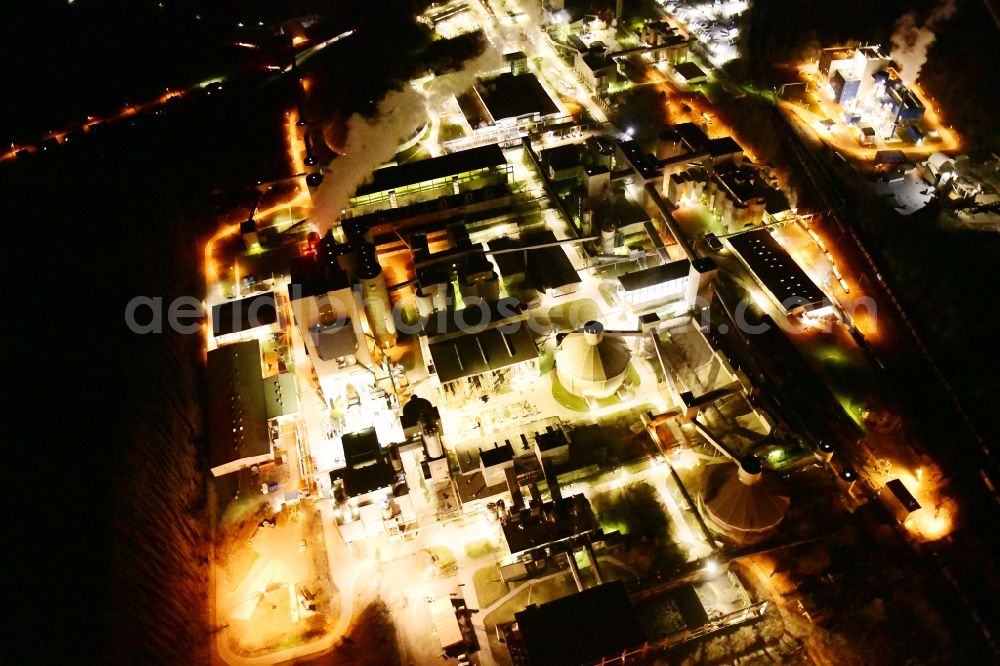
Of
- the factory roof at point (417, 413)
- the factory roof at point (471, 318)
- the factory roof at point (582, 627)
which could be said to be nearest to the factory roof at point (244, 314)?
the factory roof at point (471, 318)

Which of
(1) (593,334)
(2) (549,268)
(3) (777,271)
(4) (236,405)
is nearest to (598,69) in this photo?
(2) (549,268)

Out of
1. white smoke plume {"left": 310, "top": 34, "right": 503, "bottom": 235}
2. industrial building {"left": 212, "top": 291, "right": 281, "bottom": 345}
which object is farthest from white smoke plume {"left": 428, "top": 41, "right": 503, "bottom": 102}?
industrial building {"left": 212, "top": 291, "right": 281, "bottom": 345}

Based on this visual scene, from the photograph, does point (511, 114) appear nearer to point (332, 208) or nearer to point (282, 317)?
point (332, 208)

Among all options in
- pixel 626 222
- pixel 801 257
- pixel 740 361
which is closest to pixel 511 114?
pixel 626 222

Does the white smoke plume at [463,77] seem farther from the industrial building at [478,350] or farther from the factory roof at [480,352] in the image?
the factory roof at [480,352]

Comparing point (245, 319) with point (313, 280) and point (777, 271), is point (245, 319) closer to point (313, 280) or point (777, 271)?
point (313, 280)

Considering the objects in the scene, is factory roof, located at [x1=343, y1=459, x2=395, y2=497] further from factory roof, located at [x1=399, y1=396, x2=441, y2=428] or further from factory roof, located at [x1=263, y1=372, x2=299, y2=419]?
factory roof, located at [x1=263, y1=372, x2=299, y2=419]
